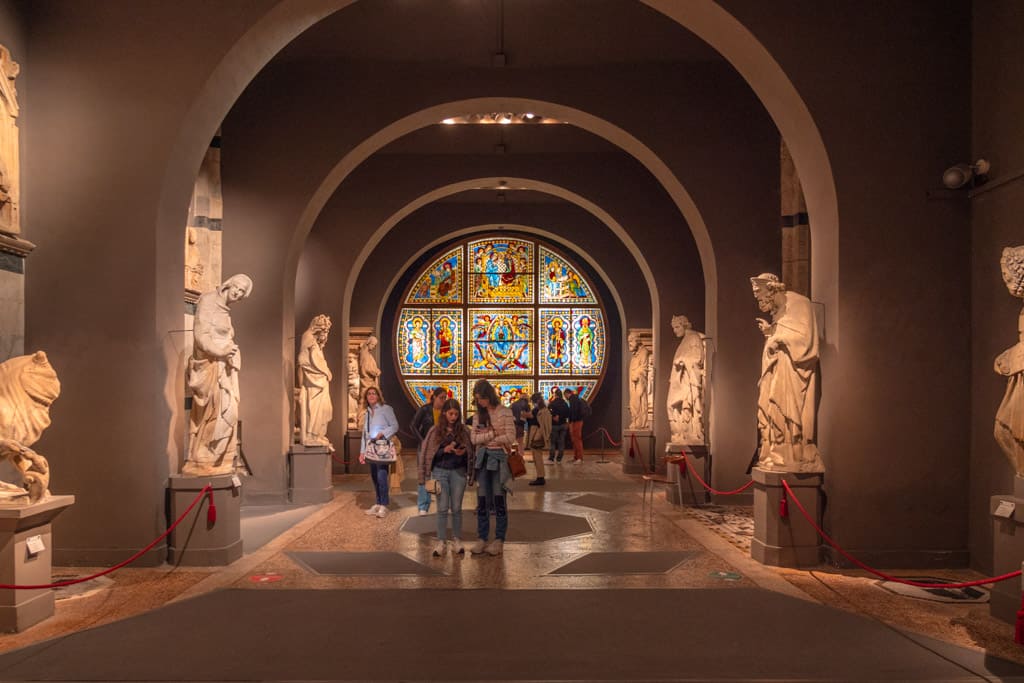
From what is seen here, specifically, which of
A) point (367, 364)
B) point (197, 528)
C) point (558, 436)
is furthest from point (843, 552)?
point (558, 436)

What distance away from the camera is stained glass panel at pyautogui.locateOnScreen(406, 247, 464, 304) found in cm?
2050

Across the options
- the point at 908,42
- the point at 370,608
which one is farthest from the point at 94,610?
the point at 908,42

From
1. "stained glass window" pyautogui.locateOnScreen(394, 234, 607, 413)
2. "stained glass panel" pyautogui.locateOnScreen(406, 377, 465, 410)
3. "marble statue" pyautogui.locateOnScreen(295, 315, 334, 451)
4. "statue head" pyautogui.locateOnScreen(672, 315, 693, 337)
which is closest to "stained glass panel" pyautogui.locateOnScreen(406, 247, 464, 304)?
"stained glass window" pyautogui.locateOnScreen(394, 234, 607, 413)

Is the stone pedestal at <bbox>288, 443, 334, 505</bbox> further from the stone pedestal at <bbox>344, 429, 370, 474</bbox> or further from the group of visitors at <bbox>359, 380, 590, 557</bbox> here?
the group of visitors at <bbox>359, 380, 590, 557</bbox>

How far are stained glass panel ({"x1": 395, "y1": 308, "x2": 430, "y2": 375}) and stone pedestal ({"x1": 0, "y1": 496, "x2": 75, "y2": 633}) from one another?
14879 millimetres

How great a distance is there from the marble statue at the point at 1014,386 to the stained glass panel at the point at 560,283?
1528 centimetres

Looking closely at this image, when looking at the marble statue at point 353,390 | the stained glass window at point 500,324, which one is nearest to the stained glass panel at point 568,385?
the stained glass window at point 500,324

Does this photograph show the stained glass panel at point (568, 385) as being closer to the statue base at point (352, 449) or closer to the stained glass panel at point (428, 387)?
the stained glass panel at point (428, 387)

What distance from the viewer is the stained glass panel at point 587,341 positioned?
20.5m

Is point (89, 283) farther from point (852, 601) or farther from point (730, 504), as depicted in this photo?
point (730, 504)

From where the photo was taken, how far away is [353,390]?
1495 centimetres

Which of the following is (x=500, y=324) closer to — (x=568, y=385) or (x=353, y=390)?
(x=568, y=385)

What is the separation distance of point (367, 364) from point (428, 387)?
5.41 meters

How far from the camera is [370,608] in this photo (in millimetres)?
5652
